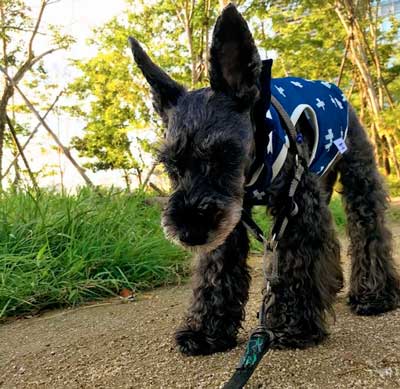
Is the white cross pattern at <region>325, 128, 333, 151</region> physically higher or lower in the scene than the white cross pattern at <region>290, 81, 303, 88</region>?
lower

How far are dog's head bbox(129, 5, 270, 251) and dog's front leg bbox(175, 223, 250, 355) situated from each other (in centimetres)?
51

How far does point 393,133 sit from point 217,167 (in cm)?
918

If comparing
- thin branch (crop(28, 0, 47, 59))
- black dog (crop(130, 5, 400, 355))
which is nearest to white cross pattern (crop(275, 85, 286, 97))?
black dog (crop(130, 5, 400, 355))

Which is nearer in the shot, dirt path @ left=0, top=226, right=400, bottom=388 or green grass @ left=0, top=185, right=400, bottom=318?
dirt path @ left=0, top=226, right=400, bottom=388

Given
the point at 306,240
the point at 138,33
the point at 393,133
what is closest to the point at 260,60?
the point at 306,240

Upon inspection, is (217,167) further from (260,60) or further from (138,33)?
(138,33)

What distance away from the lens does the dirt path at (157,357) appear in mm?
2229

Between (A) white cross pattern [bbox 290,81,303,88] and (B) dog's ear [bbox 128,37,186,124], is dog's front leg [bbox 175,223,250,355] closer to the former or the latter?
(B) dog's ear [bbox 128,37,186,124]

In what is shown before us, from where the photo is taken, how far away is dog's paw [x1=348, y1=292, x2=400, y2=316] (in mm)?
3035

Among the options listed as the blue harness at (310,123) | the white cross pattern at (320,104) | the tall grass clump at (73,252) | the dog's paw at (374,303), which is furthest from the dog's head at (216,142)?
the tall grass clump at (73,252)

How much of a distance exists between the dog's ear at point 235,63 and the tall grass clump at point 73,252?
2.20 m

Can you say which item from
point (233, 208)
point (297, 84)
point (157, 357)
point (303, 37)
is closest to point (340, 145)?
point (297, 84)

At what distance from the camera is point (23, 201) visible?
196 inches

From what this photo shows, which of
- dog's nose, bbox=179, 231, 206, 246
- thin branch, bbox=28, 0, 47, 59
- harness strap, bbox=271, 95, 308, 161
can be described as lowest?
dog's nose, bbox=179, 231, 206, 246
